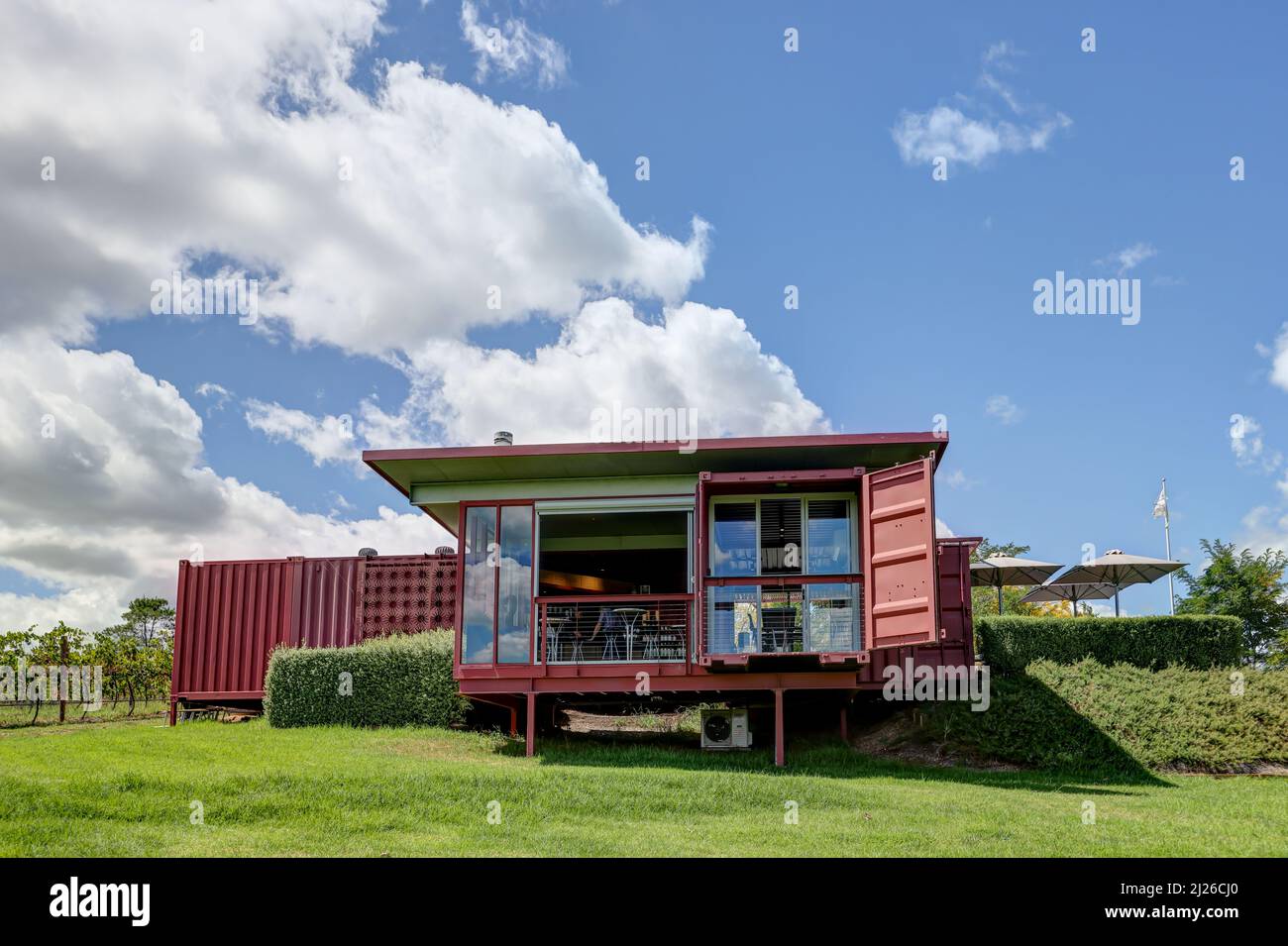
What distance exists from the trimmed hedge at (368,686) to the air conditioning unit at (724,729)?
4.00 metres

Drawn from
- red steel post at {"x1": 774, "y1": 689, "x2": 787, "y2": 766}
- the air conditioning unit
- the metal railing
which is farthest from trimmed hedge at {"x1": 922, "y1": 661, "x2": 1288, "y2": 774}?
the metal railing

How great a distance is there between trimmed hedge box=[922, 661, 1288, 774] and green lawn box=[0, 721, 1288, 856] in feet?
2.56

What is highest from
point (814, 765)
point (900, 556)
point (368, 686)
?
point (900, 556)

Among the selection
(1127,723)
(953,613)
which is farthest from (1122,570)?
(1127,723)

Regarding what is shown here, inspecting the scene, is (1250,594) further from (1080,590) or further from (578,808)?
(578,808)

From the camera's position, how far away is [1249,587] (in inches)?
1080

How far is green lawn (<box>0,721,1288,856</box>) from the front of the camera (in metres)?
8.40

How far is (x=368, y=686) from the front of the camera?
1756 centimetres

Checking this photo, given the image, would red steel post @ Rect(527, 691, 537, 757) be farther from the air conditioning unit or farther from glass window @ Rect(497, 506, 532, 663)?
the air conditioning unit

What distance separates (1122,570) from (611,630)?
11.6 m

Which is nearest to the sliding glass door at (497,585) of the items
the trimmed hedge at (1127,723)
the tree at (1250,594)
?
the trimmed hedge at (1127,723)
